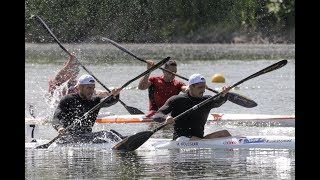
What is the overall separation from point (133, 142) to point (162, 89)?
4330 millimetres

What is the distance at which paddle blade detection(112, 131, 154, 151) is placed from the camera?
17.1 meters

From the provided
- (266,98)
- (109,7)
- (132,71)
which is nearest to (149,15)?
(109,7)

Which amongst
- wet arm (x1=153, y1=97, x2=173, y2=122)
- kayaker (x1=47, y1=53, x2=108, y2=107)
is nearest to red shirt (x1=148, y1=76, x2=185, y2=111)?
kayaker (x1=47, y1=53, x2=108, y2=107)

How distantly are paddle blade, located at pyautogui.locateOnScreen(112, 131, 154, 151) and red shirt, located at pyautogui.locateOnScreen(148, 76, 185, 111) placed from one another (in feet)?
13.3

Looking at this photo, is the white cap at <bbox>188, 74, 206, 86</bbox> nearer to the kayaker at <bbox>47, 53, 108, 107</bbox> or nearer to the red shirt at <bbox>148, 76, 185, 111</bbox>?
the red shirt at <bbox>148, 76, 185, 111</bbox>

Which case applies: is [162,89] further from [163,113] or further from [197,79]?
[197,79]

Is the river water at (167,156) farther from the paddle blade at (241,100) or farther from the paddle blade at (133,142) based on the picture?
the paddle blade at (241,100)

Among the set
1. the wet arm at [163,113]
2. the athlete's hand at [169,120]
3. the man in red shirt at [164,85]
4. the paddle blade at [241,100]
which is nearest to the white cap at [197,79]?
the wet arm at [163,113]

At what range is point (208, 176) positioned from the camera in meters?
14.2

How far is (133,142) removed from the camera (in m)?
17.2

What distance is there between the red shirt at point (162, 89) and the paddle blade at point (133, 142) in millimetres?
4056

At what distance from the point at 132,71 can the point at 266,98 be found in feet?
46.7

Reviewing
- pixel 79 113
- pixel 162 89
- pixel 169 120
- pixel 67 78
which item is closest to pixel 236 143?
pixel 169 120
